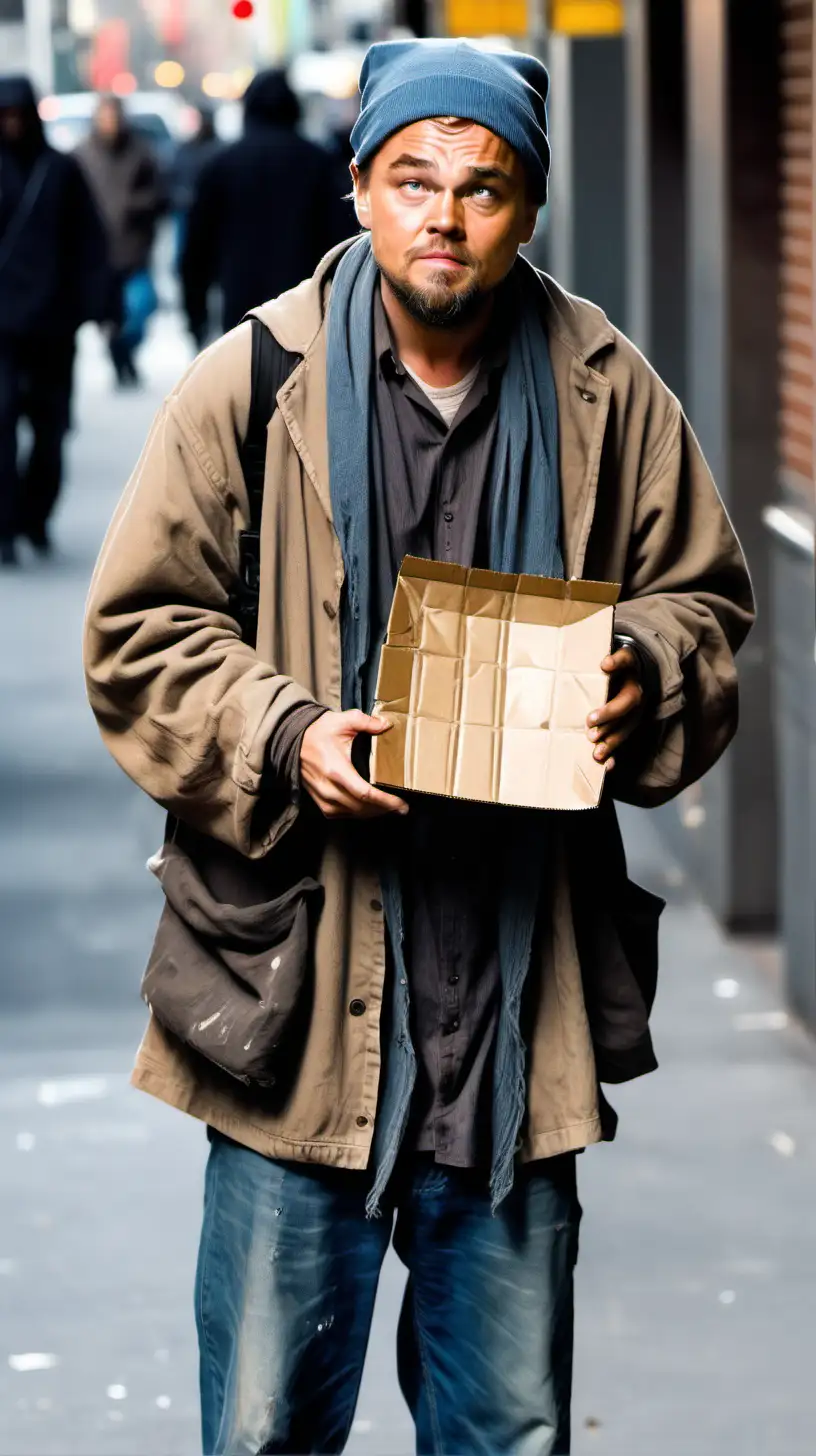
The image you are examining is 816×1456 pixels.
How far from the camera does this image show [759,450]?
295 inches

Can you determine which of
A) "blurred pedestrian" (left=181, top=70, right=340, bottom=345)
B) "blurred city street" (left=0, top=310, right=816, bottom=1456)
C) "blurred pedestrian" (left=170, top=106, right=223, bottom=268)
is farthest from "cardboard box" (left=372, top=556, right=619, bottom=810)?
"blurred pedestrian" (left=170, top=106, right=223, bottom=268)

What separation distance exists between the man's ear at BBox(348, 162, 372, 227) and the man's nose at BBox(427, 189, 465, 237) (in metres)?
0.12

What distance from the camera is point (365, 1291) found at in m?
3.28

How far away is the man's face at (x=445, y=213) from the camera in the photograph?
299cm

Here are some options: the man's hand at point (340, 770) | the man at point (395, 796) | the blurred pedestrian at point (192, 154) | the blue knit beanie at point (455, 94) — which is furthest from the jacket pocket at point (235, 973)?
the blurred pedestrian at point (192, 154)

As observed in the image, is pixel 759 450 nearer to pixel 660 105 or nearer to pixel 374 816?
pixel 660 105

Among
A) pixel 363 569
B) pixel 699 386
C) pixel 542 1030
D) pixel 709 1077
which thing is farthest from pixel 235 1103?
pixel 699 386

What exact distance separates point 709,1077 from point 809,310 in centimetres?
210

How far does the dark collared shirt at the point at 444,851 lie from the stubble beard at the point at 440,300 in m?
0.12

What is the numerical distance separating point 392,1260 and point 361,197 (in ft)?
9.29

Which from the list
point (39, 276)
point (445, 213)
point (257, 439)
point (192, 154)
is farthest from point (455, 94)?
point (192, 154)

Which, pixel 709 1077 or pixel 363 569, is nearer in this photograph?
pixel 363 569

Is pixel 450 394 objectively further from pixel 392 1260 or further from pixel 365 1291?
pixel 392 1260

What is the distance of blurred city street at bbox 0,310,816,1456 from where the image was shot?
4.69m
